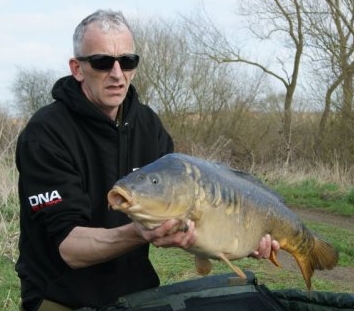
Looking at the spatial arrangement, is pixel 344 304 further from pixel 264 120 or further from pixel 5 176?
pixel 264 120

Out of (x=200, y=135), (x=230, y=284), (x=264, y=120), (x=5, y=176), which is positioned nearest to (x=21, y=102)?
(x=200, y=135)

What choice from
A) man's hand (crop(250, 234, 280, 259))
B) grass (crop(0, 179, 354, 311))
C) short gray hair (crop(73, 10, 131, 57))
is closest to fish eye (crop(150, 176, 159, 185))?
man's hand (crop(250, 234, 280, 259))

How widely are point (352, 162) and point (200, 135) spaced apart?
5.88 metres

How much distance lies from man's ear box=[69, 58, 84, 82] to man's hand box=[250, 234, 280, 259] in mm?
838

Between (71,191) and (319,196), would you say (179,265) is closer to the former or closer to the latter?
(71,191)

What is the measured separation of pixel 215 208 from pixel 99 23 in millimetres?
790

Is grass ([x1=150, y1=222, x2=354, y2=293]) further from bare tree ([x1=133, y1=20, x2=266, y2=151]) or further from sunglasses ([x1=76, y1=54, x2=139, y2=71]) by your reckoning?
bare tree ([x1=133, y1=20, x2=266, y2=151])

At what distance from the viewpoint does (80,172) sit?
82.7 inches

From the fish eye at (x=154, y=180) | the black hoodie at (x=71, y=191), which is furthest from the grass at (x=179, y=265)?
the fish eye at (x=154, y=180)

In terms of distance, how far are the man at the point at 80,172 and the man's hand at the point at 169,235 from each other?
0.34 metres

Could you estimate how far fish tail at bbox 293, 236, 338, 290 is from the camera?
7.08 feet

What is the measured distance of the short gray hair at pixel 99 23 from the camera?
209cm

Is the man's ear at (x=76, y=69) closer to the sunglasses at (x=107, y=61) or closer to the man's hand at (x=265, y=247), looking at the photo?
the sunglasses at (x=107, y=61)

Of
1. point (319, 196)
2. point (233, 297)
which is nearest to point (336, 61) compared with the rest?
point (319, 196)
